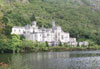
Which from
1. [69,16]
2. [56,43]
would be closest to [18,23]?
[56,43]

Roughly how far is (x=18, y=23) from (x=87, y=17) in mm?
62788

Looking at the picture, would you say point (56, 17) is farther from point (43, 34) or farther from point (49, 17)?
point (43, 34)

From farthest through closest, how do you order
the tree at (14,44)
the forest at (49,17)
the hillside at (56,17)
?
1. the hillside at (56,17)
2. the forest at (49,17)
3. the tree at (14,44)

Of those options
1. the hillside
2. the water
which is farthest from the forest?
the water

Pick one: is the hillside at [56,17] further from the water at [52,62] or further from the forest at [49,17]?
A: the water at [52,62]

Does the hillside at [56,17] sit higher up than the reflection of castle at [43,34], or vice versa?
the hillside at [56,17]

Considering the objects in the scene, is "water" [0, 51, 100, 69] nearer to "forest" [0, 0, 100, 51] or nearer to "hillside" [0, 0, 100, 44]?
"forest" [0, 0, 100, 51]

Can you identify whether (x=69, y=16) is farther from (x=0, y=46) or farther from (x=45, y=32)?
(x=0, y=46)

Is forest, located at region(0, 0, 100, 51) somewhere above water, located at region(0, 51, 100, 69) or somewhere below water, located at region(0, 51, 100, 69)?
above

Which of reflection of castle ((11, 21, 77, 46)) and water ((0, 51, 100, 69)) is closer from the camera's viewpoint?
water ((0, 51, 100, 69))

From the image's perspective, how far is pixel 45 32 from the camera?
89375 millimetres

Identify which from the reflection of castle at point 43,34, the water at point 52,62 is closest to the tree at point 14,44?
the reflection of castle at point 43,34

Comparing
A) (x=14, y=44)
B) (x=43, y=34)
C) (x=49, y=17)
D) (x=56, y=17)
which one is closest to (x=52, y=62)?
(x=14, y=44)

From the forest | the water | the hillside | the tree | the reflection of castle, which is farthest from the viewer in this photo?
the hillside
